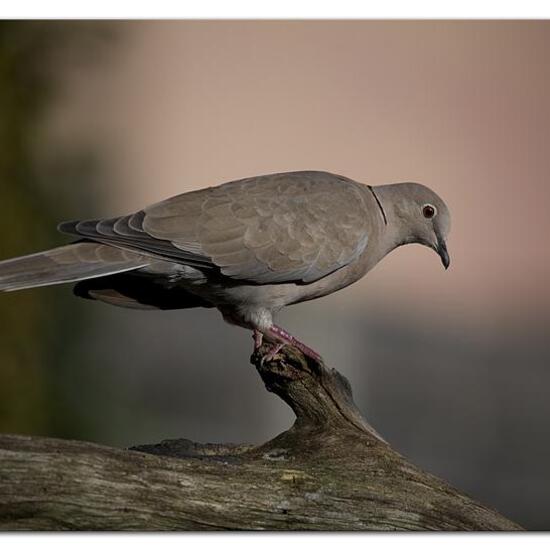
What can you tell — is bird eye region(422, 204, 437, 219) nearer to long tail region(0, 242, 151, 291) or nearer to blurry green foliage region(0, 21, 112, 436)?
long tail region(0, 242, 151, 291)

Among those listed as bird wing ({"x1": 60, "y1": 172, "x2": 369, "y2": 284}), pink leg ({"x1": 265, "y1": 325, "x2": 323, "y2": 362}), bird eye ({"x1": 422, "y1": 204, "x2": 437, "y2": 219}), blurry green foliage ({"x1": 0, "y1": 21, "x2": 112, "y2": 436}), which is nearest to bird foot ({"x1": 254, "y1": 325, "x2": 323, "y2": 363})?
pink leg ({"x1": 265, "y1": 325, "x2": 323, "y2": 362})

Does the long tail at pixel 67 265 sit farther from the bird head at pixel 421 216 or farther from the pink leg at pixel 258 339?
the bird head at pixel 421 216

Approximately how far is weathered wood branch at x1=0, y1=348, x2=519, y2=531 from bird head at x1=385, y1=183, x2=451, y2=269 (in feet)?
1.74

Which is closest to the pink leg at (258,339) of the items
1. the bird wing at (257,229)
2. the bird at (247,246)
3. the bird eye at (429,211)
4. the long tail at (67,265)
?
the bird at (247,246)

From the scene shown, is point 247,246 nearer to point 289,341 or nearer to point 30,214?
point 289,341

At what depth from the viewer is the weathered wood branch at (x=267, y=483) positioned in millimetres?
2582

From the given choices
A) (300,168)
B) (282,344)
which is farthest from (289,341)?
(300,168)

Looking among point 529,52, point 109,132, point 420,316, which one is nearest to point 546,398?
point 420,316

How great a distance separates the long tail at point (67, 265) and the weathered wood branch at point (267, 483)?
1.33 feet

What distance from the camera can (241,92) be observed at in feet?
12.6

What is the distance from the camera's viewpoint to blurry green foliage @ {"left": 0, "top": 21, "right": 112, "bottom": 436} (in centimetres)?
427

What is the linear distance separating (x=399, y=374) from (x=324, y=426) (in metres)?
2.26

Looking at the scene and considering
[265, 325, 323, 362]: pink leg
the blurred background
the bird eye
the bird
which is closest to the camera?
the bird
